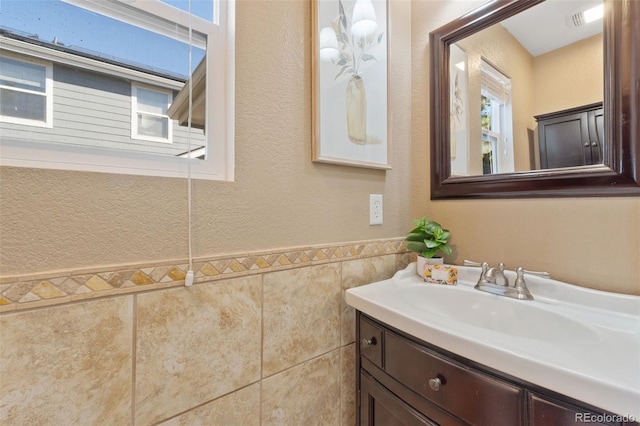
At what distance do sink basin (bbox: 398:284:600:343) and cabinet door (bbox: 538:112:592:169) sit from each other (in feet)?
1.50

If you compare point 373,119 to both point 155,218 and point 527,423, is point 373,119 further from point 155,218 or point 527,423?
point 527,423

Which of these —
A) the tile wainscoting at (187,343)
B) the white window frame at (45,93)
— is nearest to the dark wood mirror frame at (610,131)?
the tile wainscoting at (187,343)

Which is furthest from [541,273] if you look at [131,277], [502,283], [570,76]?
[131,277]

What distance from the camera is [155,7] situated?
0.71 metres

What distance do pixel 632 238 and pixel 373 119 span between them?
2.84 ft

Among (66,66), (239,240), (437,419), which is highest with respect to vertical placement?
(66,66)

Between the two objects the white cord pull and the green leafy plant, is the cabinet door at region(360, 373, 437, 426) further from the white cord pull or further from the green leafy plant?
the white cord pull

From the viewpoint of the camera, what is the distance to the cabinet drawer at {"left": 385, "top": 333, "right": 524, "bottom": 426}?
1.77ft

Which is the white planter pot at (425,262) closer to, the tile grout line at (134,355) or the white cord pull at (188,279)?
the white cord pull at (188,279)

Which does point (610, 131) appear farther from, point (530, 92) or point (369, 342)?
point (369, 342)

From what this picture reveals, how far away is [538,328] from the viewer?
0.80m

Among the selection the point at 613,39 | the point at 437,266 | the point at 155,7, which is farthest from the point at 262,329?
the point at 613,39
